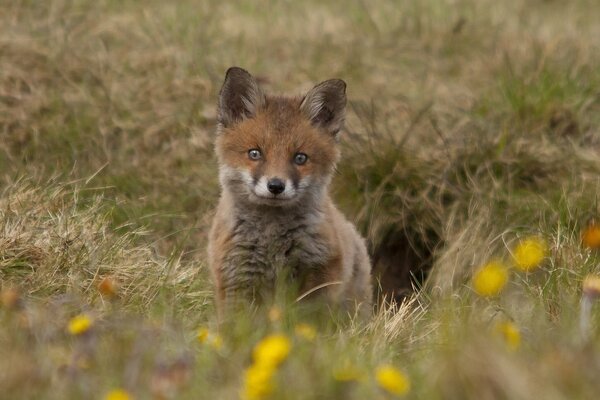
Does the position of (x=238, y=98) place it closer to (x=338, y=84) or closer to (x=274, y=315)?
(x=338, y=84)

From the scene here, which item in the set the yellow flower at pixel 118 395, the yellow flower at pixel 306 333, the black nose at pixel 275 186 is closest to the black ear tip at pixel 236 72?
the black nose at pixel 275 186

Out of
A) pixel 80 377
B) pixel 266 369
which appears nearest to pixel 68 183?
pixel 80 377

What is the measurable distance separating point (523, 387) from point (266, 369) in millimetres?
784

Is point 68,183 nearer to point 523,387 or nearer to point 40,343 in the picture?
point 40,343

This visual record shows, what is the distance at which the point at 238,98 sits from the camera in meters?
5.79

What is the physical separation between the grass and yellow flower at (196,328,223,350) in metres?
0.02

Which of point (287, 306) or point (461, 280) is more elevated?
point (287, 306)

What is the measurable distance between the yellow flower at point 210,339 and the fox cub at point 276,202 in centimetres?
122

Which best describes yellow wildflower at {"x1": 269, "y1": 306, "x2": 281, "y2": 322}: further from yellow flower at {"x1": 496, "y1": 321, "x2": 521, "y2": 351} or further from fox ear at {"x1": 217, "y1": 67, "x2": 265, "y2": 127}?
fox ear at {"x1": 217, "y1": 67, "x2": 265, "y2": 127}

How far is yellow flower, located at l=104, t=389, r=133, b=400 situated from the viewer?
2984 millimetres

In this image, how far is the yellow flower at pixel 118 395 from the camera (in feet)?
9.79

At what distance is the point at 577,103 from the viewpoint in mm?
7762

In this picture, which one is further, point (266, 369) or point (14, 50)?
point (14, 50)

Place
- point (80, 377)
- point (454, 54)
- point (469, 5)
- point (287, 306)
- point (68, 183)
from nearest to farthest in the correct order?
point (80, 377) < point (287, 306) < point (68, 183) < point (454, 54) < point (469, 5)
